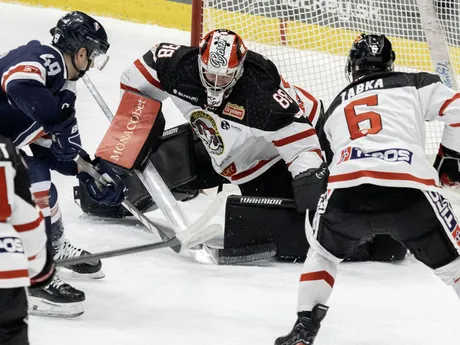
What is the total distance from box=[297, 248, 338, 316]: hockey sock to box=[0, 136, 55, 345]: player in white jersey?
88 centimetres

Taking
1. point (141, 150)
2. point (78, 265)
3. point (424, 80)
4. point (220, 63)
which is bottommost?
point (78, 265)

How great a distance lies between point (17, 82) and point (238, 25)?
8.25 ft

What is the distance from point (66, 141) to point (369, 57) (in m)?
1.04

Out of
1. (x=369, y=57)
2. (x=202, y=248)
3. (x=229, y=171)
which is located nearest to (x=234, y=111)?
(x=229, y=171)

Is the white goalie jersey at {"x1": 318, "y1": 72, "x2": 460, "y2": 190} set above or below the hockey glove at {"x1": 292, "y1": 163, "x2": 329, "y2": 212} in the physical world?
above

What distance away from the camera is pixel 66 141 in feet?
9.72

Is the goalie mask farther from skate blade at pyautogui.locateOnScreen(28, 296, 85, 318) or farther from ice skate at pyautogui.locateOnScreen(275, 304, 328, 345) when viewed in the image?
ice skate at pyautogui.locateOnScreen(275, 304, 328, 345)

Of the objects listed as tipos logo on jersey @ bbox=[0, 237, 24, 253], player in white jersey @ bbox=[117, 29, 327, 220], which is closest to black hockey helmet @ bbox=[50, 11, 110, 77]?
player in white jersey @ bbox=[117, 29, 327, 220]

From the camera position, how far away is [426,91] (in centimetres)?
253

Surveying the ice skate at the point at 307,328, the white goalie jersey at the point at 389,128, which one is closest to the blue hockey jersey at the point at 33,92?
the white goalie jersey at the point at 389,128

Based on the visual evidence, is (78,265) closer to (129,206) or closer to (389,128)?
(129,206)

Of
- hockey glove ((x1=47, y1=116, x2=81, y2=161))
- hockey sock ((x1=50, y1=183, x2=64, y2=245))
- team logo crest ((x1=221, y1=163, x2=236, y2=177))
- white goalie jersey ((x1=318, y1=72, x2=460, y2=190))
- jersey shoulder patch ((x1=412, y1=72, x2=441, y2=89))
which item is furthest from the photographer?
team logo crest ((x1=221, y1=163, x2=236, y2=177))

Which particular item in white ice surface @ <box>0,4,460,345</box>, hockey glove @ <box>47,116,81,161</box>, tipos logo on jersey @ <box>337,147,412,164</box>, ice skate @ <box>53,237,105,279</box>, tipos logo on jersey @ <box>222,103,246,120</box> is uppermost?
tipos logo on jersey @ <box>222,103,246,120</box>

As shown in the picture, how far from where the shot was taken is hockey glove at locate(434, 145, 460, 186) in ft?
8.64
